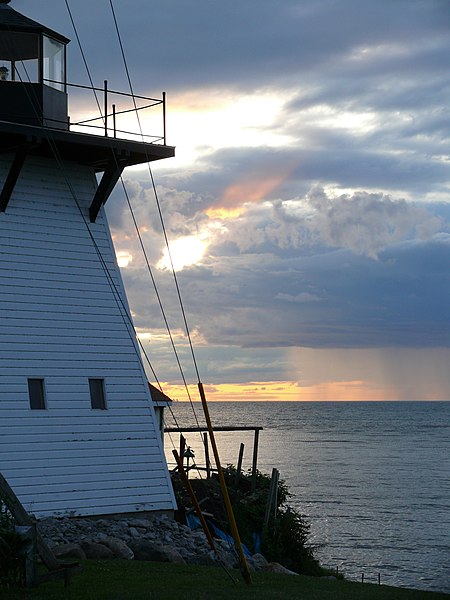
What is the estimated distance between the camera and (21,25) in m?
21.7

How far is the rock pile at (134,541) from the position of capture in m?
17.6

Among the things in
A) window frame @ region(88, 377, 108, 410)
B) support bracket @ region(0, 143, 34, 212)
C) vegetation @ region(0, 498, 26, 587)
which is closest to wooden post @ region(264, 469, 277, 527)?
window frame @ region(88, 377, 108, 410)

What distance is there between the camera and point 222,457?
88312mm

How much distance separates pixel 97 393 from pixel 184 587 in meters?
7.97

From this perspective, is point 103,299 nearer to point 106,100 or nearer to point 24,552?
point 106,100

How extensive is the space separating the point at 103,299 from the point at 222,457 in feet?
221

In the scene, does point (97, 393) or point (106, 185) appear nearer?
point (97, 393)

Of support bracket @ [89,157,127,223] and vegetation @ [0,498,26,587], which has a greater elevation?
support bracket @ [89,157,127,223]

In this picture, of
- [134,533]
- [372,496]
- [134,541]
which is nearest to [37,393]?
[134,533]

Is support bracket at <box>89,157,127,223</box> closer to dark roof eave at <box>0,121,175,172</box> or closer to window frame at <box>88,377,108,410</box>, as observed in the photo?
dark roof eave at <box>0,121,175,172</box>

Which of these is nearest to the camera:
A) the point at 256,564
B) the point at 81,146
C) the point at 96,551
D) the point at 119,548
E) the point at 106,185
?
the point at 96,551

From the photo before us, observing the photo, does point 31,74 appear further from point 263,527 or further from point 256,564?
point 263,527

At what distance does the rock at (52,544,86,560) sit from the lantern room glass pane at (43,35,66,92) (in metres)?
10.5

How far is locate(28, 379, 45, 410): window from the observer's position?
69.3 feet
